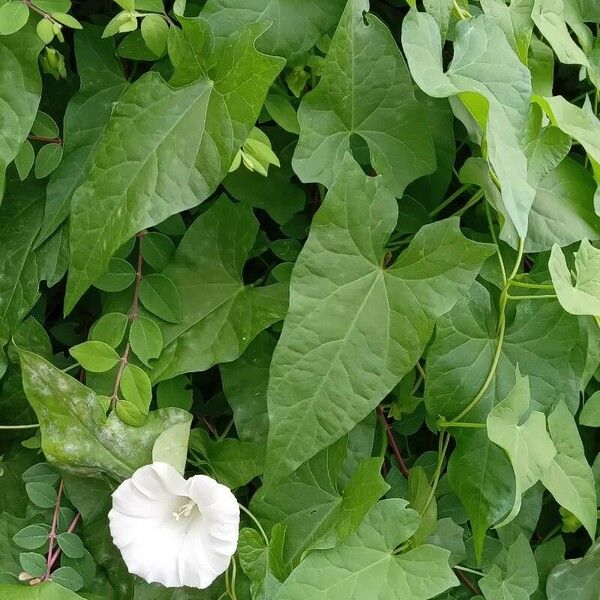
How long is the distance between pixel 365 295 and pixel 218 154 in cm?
16

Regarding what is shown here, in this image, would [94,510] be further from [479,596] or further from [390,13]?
[390,13]

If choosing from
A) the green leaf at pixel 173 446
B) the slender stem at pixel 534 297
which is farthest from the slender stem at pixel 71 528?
the slender stem at pixel 534 297

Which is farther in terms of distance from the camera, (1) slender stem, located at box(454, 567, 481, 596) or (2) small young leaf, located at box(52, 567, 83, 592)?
(1) slender stem, located at box(454, 567, 481, 596)

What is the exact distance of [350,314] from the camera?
59 cm

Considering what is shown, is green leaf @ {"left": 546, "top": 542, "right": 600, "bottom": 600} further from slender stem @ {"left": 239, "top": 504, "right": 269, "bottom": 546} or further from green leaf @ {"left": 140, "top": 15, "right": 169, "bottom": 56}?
green leaf @ {"left": 140, "top": 15, "right": 169, "bottom": 56}

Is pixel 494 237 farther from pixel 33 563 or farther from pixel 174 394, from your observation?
pixel 33 563

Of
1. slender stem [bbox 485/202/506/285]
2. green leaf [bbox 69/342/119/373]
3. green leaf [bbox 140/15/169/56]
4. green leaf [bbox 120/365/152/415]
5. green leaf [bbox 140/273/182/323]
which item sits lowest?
green leaf [bbox 120/365/152/415]

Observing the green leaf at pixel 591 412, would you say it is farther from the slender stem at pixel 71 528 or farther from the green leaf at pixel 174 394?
the slender stem at pixel 71 528

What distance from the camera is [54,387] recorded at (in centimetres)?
63

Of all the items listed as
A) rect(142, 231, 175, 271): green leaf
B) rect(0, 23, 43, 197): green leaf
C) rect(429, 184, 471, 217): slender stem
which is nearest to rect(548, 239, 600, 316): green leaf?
rect(429, 184, 471, 217): slender stem

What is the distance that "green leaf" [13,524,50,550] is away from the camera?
0.65 m

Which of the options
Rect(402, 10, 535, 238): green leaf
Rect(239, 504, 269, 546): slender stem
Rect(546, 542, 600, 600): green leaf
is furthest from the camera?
Rect(546, 542, 600, 600): green leaf

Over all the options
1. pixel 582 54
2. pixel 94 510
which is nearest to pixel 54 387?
pixel 94 510

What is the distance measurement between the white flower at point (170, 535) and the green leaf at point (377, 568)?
0.06 m
